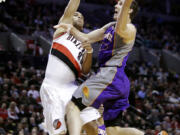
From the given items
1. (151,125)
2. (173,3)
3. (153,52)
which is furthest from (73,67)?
(173,3)

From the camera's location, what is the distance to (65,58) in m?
5.08

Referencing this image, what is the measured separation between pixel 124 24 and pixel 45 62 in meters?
10.8

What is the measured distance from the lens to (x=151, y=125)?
13.2 metres

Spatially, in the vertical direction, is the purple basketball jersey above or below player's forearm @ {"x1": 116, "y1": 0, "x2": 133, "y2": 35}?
below

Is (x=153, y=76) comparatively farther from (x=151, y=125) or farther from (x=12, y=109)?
(x=12, y=109)

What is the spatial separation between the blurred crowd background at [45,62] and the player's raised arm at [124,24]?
4.35 metres

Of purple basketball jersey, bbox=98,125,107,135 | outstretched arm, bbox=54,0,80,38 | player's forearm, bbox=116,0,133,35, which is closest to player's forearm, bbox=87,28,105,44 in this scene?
outstretched arm, bbox=54,0,80,38

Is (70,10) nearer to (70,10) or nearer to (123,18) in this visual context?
(70,10)

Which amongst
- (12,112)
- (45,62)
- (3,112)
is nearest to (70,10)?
(3,112)

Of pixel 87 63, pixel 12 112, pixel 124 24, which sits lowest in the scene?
pixel 12 112

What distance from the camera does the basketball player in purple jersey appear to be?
14.9 feet

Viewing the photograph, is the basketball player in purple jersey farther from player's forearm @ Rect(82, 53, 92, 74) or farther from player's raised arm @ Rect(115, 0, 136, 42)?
player's forearm @ Rect(82, 53, 92, 74)

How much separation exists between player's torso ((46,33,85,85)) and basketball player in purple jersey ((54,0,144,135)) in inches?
15.6

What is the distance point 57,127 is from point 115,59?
1.14 meters
